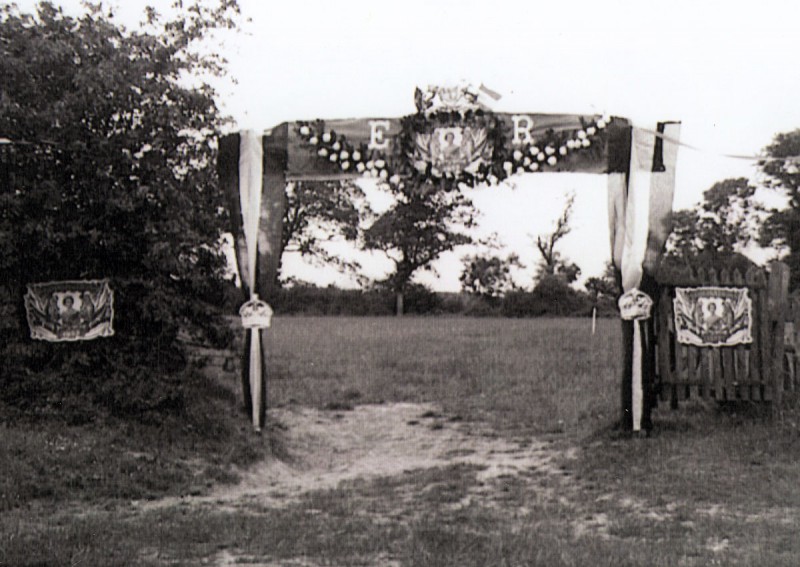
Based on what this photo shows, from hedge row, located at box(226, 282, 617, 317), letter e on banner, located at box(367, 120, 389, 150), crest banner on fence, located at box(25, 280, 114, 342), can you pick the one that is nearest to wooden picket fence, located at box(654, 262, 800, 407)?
letter e on banner, located at box(367, 120, 389, 150)

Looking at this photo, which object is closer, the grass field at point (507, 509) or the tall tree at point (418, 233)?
the grass field at point (507, 509)

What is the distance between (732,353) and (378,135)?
184 inches

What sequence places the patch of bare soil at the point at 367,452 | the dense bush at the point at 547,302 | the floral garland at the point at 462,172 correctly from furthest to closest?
the dense bush at the point at 547,302 < the floral garland at the point at 462,172 < the patch of bare soil at the point at 367,452

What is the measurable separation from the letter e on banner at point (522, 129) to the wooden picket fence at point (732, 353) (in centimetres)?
219

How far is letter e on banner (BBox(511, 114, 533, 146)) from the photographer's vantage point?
1013 centimetres

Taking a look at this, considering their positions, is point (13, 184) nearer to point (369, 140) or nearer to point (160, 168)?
point (160, 168)

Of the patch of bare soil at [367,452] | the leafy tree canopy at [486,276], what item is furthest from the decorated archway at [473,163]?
the leafy tree canopy at [486,276]

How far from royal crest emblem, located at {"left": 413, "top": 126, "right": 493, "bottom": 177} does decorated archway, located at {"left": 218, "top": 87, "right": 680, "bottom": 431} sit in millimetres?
11

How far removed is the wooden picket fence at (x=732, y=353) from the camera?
10117 mm

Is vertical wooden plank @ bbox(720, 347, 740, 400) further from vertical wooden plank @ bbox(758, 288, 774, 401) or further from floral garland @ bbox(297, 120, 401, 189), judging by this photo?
floral garland @ bbox(297, 120, 401, 189)

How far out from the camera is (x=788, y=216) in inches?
1299

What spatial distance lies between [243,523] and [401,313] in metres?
29.4

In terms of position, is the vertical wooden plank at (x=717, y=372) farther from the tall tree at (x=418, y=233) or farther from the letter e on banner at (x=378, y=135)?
the tall tree at (x=418, y=233)

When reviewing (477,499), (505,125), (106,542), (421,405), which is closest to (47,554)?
(106,542)
